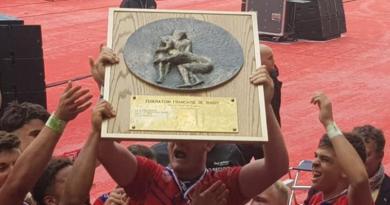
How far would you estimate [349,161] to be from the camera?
4207 millimetres

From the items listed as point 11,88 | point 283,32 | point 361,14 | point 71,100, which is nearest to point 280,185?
point 71,100

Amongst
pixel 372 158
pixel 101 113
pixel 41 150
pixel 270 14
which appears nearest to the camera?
pixel 101 113

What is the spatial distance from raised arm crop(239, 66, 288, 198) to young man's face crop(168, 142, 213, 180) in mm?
264

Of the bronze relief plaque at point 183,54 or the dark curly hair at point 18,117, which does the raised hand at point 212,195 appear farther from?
the dark curly hair at point 18,117

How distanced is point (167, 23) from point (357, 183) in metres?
1.31

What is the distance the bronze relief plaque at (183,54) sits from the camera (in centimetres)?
405

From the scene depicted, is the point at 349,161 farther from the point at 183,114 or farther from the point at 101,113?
the point at 101,113

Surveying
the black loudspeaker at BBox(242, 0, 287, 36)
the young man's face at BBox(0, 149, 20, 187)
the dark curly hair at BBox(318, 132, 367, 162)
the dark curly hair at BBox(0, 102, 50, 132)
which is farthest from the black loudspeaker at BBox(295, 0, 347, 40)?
the young man's face at BBox(0, 149, 20, 187)

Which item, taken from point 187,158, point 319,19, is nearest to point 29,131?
point 187,158

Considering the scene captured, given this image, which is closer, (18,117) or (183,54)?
(183,54)

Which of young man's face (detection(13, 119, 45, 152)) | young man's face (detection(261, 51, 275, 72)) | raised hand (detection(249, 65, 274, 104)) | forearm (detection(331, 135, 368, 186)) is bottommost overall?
young man's face (detection(13, 119, 45, 152))

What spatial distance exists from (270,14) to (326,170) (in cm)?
1311

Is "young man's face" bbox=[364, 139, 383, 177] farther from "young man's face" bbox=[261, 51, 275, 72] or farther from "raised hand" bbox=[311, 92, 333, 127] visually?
"raised hand" bbox=[311, 92, 333, 127]

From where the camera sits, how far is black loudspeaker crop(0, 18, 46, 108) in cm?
942
